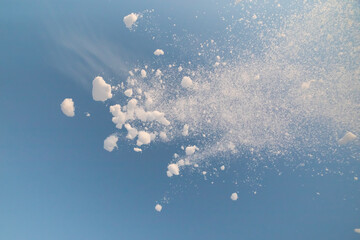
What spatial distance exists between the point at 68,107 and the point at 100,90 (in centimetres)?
74

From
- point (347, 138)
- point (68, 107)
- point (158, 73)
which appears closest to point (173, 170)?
point (158, 73)

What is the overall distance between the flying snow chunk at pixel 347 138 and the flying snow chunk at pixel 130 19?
4647mm

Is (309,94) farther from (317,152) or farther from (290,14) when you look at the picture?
(290,14)

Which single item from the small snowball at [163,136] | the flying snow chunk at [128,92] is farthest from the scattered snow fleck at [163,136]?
the flying snow chunk at [128,92]

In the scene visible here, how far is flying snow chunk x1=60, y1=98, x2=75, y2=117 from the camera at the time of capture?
3.98 m

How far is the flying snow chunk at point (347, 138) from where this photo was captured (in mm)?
3838

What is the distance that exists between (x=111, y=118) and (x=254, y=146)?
2926 mm

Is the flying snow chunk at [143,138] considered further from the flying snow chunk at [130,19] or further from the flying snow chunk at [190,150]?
the flying snow chunk at [130,19]

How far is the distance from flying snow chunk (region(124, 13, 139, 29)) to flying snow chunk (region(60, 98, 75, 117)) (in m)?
1.86

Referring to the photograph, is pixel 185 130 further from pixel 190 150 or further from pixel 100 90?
pixel 100 90

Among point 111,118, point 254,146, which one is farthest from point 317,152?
point 111,118

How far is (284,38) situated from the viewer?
156 inches

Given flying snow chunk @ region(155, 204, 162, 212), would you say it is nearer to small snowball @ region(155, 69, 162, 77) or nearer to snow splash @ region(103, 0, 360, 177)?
snow splash @ region(103, 0, 360, 177)

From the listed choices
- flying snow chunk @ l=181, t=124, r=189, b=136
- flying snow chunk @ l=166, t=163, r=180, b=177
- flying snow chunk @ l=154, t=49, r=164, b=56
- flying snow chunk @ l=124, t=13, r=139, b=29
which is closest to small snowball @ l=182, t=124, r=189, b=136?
flying snow chunk @ l=181, t=124, r=189, b=136
